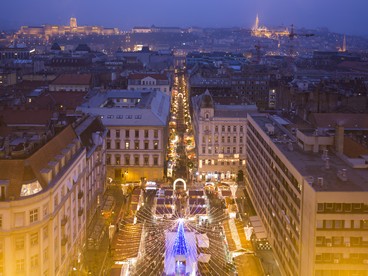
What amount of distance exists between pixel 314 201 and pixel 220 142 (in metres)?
25.5

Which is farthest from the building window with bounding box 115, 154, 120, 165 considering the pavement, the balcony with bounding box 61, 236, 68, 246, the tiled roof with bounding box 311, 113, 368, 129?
the balcony with bounding box 61, 236, 68, 246

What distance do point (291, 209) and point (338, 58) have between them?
13103 centimetres

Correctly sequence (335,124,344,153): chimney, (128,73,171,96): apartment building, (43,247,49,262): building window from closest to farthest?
(43,247,49,262): building window → (335,124,344,153): chimney → (128,73,171,96): apartment building

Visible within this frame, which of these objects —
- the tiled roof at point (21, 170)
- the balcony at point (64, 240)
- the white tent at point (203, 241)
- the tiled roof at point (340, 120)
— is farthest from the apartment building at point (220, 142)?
the tiled roof at point (21, 170)

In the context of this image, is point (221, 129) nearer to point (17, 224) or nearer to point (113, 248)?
point (113, 248)

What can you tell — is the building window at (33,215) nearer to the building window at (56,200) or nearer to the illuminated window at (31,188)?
the illuminated window at (31,188)

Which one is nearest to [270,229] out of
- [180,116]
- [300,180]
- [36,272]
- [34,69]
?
[300,180]

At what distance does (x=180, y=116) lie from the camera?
3157 inches

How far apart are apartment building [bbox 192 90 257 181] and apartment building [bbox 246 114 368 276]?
1216 centimetres

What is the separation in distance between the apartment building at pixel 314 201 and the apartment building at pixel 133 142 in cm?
1309

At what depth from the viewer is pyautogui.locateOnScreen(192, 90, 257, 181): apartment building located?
47.2m

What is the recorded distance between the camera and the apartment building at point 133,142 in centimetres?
4609

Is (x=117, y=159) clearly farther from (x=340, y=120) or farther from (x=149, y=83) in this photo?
(x=149, y=83)

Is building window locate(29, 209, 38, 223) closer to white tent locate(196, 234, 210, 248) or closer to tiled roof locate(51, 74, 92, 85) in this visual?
white tent locate(196, 234, 210, 248)
